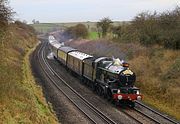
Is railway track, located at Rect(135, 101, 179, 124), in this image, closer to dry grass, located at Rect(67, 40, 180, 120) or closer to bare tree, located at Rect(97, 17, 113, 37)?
dry grass, located at Rect(67, 40, 180, 120)

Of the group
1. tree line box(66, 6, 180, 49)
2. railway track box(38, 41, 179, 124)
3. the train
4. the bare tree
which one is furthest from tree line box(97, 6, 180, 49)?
the bare tree

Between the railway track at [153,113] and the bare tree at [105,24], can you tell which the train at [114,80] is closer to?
the railway track at [153,113]

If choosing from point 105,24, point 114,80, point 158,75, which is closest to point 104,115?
point 114,80

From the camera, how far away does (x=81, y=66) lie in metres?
Answer: 38.3

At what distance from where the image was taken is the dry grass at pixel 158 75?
91.3 ft

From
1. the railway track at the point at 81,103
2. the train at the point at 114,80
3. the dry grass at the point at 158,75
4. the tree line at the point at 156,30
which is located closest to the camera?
the railway track at the point at 81,103

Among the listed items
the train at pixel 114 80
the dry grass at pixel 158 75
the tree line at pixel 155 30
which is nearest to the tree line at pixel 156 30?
the tree line at pixel 155 30

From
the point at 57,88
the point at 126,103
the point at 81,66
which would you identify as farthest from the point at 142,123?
the point at 81,66

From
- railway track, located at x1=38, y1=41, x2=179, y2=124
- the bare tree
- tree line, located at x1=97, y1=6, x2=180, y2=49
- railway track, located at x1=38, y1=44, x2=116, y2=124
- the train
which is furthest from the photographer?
the bare tree

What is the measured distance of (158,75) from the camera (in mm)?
33406

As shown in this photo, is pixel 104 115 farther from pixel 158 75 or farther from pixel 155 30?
pixel 155 30

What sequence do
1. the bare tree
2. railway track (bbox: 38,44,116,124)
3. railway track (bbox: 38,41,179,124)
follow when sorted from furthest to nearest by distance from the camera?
the bare tree
railway track (bbox: 38,44,116,124)
railway track (bbox: 38,41,179,124)

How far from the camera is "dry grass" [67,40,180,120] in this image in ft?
91.3

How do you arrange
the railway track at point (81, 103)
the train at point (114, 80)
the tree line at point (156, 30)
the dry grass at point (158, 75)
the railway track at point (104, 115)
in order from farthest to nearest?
1. the tree line at point (156, 30)
2. the dry grass at point (158, 75)
3. the train at point (114, 80)
4. the railway track at point (81, 103)
5. the railway track at point (104, 115)
